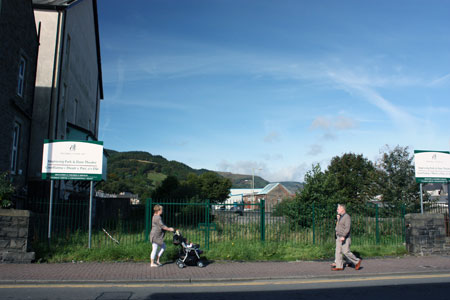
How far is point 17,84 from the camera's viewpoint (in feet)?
51.6

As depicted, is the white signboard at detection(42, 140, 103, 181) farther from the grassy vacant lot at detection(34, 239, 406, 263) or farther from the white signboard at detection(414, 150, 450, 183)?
the white signboard at detection(414, 150, 450, 183)

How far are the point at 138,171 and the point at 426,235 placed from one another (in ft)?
355

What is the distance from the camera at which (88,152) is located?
38.9ft

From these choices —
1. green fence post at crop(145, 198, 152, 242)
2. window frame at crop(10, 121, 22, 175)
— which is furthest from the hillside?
green fence post at crop(145, 198, 152, 242)

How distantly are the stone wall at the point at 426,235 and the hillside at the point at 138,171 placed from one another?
79.4 metres

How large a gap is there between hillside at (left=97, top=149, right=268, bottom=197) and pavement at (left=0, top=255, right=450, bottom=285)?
79.9 m

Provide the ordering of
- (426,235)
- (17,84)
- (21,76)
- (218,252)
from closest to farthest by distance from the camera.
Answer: (218,252) < (426,235) < (17,84) < (21,76)

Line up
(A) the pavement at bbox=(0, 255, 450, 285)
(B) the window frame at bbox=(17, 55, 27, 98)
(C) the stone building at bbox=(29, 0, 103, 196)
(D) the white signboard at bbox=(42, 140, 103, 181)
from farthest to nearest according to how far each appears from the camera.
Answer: (C) the stone building at bbox=(29, 0, 103, 196) → (B) the window frame at bbox=(17, 55, 27, 98) → (D) the white signboard at bbox=(42, 140, 103, 181) → (A) the pavement at bbox=(0, 255, 450, 285)

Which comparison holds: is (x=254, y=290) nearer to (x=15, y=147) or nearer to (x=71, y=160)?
(x=71, y=160)

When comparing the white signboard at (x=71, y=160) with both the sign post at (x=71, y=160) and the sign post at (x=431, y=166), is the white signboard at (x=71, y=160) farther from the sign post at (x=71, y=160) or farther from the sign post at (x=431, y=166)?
the sign post at (x=431, y=166)

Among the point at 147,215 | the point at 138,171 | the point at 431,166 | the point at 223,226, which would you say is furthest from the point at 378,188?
the point at 138,171

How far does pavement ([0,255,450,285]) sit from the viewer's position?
A: 8.41m

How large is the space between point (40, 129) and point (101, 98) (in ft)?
71.2

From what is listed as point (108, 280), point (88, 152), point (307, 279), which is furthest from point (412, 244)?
point (88, 152)
